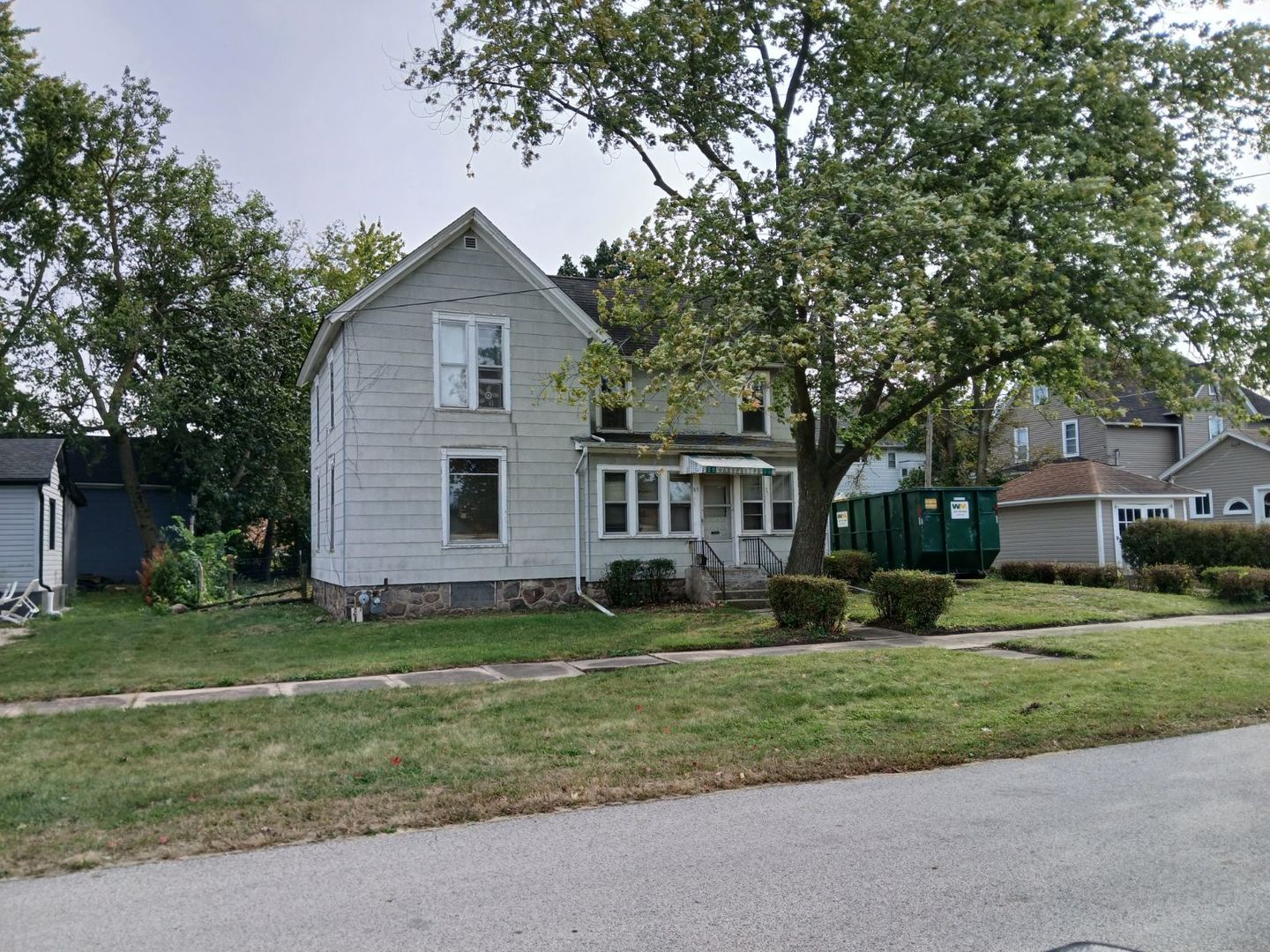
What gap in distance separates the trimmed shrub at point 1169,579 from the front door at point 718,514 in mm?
9633

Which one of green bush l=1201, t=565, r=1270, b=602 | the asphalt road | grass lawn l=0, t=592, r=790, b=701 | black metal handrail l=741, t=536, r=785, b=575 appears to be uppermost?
black metal handrail l=741, t=536, r=785, b=575

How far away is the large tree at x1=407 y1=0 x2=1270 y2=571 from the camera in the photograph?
13.0m

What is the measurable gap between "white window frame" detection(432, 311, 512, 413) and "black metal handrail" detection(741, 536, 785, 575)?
19.6 feet

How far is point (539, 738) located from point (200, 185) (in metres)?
29.8

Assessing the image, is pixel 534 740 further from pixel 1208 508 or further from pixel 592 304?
pixel 1208 508

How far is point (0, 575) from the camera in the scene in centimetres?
2033

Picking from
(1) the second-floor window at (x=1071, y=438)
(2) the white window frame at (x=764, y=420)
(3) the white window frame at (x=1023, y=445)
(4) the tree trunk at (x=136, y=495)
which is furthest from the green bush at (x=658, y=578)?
(1) the second-floor window at (x=1071, y=438)

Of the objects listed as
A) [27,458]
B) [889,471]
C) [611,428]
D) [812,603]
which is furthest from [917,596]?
[889,471]

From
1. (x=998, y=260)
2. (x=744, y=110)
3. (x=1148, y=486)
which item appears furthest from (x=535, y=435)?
(x=1148, y=486)

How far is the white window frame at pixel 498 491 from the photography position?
17469 mm

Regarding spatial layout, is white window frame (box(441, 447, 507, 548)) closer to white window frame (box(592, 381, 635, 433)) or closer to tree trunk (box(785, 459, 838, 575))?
white window frame (box(592, 381, 635, 433))

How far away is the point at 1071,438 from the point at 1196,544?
12.9 meters

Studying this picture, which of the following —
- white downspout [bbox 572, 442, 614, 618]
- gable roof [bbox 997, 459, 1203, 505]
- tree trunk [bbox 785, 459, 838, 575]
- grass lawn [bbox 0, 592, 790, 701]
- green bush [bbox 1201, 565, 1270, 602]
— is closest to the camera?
grass lawn [bbox 0, 592, 790, 701]

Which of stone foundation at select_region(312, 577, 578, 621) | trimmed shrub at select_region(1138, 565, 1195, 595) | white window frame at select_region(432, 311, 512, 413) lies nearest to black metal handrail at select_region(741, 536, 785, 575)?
stone foundation at select_region(312, 577, 578, 621)
